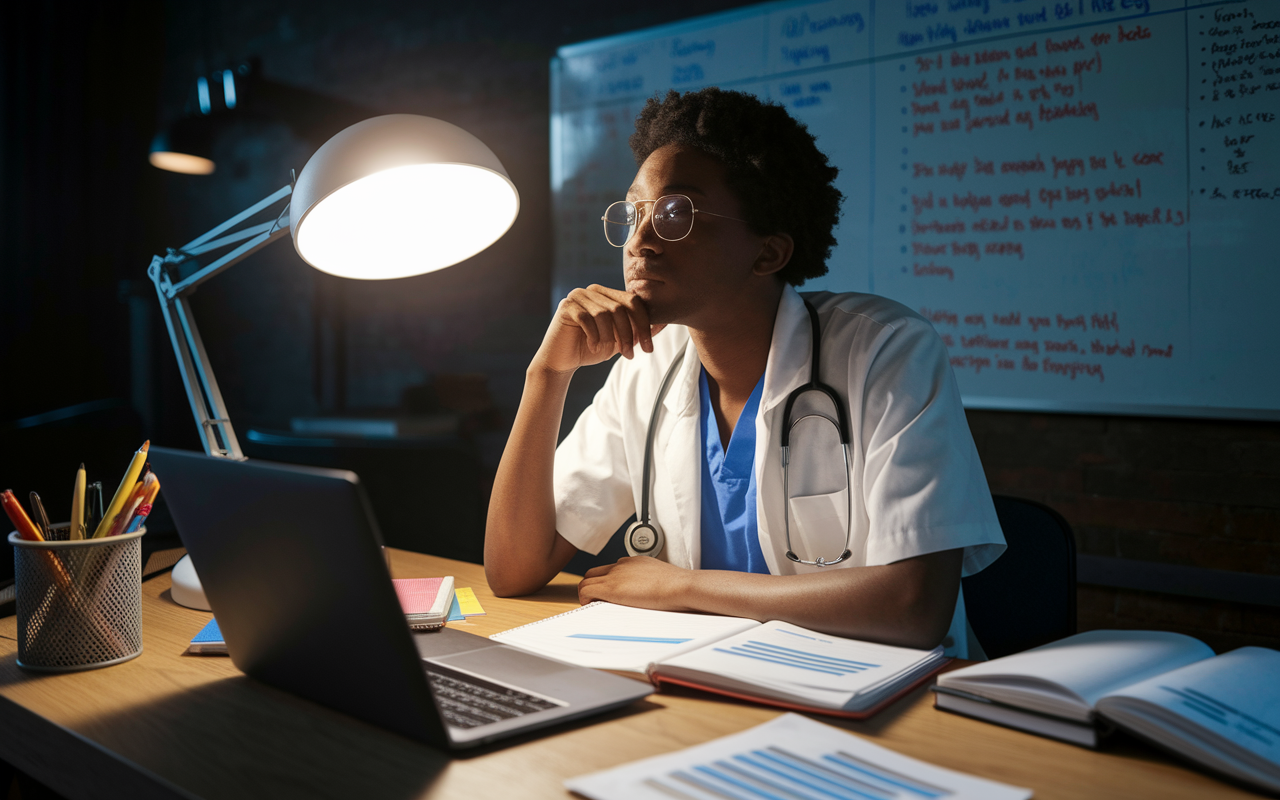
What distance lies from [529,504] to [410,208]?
1.63 ft

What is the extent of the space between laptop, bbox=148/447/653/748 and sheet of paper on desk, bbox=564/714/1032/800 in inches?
4.6

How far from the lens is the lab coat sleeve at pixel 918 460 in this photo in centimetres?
111

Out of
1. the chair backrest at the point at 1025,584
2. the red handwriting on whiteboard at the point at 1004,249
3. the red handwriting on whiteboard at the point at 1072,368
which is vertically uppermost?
the red handwriting on whiteboard at the point at 1004,249

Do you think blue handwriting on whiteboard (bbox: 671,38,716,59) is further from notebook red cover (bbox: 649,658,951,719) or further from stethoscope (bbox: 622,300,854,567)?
notebook red cover (bbox: 649,658,951,719)

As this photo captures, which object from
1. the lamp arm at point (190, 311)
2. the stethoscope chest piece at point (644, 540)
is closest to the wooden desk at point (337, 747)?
the lamp arm at point (190, 311)

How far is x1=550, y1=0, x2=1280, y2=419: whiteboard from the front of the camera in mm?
1983

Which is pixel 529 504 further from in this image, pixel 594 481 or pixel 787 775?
pixel 787 775

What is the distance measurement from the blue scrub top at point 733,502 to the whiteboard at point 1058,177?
43.1 inches

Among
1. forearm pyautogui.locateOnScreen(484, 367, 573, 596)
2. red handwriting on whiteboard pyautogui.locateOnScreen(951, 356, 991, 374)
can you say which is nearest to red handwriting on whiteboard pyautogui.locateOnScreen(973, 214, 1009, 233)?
red handwriting on whiteboard pyautogui.locateOnScreen(951, 356, 991, 374)

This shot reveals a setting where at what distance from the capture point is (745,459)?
1448mm

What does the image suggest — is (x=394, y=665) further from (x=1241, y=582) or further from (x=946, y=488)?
(x=1241, y=582)

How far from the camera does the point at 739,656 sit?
914 millimetres

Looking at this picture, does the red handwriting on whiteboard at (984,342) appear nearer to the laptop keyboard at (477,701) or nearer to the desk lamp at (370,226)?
the desk lamp at (370,226)

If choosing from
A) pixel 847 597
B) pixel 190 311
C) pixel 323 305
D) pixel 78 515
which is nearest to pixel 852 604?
pixel 847 597
